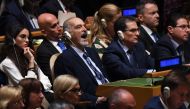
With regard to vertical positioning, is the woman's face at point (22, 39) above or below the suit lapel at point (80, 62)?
above

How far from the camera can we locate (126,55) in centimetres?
592

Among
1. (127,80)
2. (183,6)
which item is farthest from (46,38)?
(183,6)

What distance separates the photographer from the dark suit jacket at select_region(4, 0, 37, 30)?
6754 mm

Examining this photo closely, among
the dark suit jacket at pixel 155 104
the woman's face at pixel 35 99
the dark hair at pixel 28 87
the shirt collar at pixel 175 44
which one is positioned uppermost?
the dark hair at pixel 28 87

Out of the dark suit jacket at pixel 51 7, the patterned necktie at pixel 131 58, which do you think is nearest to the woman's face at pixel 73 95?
the patterned necktie at pixel 131 58

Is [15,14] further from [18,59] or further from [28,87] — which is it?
[28,87]

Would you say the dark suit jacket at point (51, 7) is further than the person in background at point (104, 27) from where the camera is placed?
Yes

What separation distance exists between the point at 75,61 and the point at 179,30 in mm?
1325

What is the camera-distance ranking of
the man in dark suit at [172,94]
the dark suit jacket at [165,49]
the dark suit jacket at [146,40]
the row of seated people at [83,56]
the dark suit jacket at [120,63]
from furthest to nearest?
the dark suit jacket at [146,40] < the dark suit jacket at [165,49] < the dark suit jacket at [120,63] < the row of seated people at [83,56] < the man in dark suit at [172,94]

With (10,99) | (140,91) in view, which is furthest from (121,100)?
(10,99)

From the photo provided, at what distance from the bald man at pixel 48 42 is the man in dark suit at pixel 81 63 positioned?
0.25m

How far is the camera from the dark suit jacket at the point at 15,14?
675cm

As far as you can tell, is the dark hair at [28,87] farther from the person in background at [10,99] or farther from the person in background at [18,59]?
the person in background at [18,59]

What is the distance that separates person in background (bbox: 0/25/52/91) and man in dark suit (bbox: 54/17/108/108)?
18 cm
